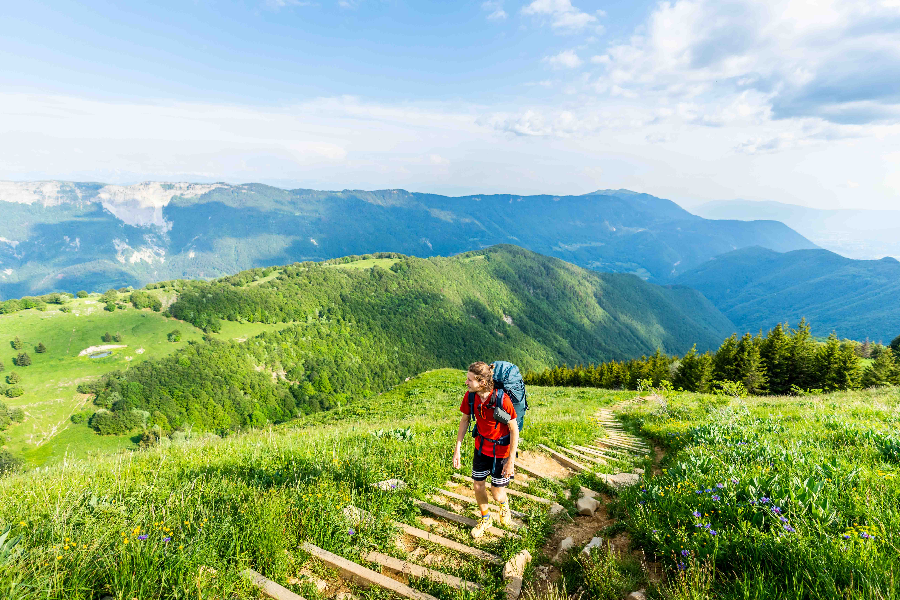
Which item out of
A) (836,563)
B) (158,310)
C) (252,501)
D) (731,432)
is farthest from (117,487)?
(158,310)

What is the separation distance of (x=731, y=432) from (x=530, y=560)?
594 centimetres

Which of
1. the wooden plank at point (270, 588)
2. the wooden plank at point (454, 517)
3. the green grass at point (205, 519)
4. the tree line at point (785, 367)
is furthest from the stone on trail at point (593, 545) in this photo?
the tree line at point (785, 367)

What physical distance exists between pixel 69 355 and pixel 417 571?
183m

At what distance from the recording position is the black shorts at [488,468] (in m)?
5.95

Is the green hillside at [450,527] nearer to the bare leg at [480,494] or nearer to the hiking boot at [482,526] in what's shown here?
the hiking boot at [482,526]

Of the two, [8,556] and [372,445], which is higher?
[8,556]

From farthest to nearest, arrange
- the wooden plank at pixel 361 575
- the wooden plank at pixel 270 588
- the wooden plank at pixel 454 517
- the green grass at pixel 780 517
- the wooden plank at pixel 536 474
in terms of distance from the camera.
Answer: the wooden plank at pixel 536 474 < the wooden plank at pixel 454 517 < the wooden plank at pixel 361 575 < the wooden plank at pixel 270 588 < the green grass at pixel 780 517

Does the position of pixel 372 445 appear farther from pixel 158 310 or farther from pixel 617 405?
pixel 158 310

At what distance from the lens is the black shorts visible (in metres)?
5.95

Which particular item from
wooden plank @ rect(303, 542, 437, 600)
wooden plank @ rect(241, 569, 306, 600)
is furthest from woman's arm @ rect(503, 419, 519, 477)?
wooden plank @ rect(241, 569, 306, 600)

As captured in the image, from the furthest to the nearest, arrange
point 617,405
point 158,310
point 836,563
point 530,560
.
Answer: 1. point 158,310
2. point 617,405
3. point 530,560
4. point 836,563

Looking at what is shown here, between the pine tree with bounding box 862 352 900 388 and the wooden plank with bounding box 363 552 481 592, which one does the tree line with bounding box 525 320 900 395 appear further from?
the wooden plank with bounding box 363 552 481 592

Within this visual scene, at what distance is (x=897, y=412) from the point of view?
9.72 meters

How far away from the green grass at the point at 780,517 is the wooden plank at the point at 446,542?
2010 mm
